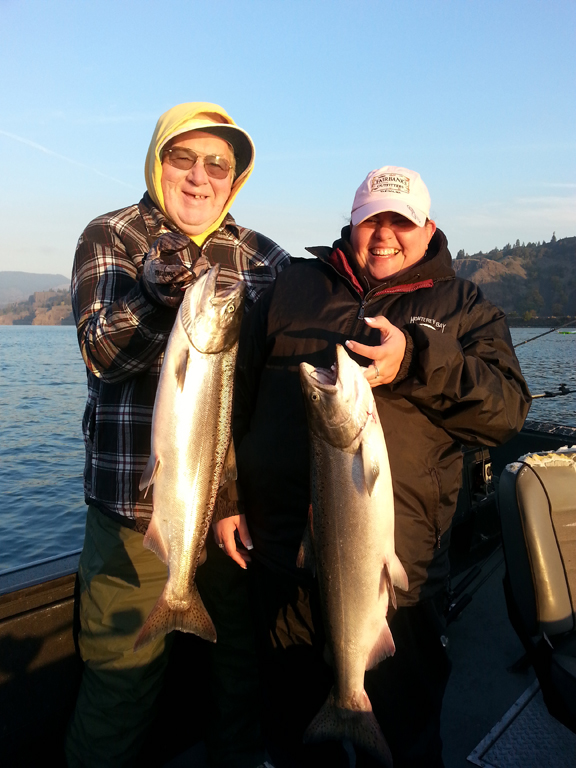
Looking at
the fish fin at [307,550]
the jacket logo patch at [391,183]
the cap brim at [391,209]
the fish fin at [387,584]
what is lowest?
the fish fin at [387,584]

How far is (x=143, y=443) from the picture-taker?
324 centimetres

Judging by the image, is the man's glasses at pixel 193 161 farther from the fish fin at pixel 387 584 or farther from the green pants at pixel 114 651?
the fish fin at pixel 387 584

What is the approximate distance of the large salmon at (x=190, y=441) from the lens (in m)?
2.72

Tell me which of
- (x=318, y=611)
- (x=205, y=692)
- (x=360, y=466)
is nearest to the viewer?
(x=360, y=466)

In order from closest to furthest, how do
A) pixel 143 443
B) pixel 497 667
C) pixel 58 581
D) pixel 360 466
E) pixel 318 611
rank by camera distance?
pixel 360 466 < pixel 318 611 < pixel 143 443 < pixel 58 581 < pixel 497 667

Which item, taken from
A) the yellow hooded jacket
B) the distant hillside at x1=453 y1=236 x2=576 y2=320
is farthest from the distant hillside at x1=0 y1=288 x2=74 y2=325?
the yellow hooded jacket

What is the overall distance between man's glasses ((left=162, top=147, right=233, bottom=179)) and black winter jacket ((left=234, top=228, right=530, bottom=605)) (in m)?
0.84

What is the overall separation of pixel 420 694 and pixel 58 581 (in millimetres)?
2244

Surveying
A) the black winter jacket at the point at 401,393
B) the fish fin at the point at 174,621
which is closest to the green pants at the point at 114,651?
the fish fin at the point at 174,621

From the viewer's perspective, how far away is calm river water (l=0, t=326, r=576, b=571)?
12.5 metres

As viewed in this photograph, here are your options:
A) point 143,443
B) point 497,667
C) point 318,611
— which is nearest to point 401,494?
point 318,611

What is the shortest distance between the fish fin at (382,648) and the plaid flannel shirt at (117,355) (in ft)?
4.66

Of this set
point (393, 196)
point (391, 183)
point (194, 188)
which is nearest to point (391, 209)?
point (393, 196)

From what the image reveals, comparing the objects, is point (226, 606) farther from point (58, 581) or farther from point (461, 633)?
point (461, 633)
